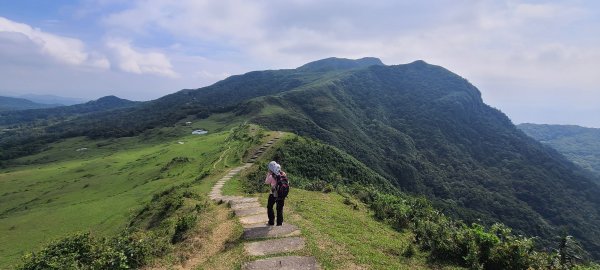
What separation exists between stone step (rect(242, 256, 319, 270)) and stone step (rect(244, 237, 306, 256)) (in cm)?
66

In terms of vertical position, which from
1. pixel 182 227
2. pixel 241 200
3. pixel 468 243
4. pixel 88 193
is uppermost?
pixel 468 243

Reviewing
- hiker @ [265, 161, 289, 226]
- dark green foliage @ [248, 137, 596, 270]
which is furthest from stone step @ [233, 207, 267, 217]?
dark green foliage @ [248, 137, 596, 270]

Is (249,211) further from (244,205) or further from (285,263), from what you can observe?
(285,263)

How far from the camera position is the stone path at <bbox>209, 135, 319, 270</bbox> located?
40.3ft

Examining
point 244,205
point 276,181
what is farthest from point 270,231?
point 244,205

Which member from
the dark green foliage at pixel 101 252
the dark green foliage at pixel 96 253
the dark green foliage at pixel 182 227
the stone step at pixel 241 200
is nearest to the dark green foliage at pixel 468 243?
the stone step at pixel 241 200

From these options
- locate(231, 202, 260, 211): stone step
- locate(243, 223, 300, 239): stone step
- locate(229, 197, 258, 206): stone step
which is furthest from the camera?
locate(229, 197, 258, 206): stone step

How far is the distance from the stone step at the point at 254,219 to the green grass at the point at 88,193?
13.6 metres

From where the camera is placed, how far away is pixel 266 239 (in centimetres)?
1449

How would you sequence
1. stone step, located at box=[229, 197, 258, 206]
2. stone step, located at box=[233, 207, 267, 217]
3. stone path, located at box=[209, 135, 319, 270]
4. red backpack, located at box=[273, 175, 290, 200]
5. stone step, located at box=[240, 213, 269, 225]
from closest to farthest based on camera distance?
stone path, located at box=[209, 135, 319, 270], red backpack, located at box=[273, 175, 290, 200], stone step, located at box=[240, 213, 269, 225], stone step, located at box=[233, 207, 267, 217], stone step, located at box=[229, 197, 258, 206]

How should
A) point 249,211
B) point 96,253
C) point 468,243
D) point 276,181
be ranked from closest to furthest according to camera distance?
1. point 96,253
2. point 468,243
3. point 276,181
4. point 249,211

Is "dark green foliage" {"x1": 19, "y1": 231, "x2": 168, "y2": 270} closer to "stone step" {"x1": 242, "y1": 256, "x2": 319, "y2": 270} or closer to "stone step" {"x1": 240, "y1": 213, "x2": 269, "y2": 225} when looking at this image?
"stone step" {"x1": 242, "y1": 256, "x2": 319, "y2": 270}

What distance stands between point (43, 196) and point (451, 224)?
51067mm

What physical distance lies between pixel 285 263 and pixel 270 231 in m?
3.19
